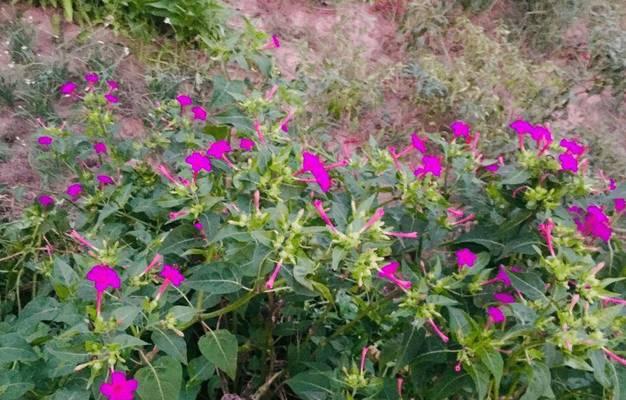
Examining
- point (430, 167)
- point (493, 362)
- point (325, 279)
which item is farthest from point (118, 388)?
point (430, 167)

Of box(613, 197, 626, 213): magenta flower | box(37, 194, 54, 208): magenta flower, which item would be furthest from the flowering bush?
box(37, 194, 54, 208): magenta flower

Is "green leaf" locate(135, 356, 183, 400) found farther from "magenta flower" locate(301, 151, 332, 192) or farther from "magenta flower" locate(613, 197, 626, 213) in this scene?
"magenta flower" locate(613, 197, 626, 213)

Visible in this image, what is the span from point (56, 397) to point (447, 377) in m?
0.83

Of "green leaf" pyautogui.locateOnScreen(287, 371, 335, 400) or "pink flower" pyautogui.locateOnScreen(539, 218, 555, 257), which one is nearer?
"pink flower" pyautogui.locateOnScreen(539, 218, 555, 257)

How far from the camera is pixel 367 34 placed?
4.28m

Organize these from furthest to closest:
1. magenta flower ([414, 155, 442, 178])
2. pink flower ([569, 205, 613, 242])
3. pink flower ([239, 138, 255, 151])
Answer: pink flower ([239, 138, 255, 151]) < magenta flower ([414, 155, 442, 178]) < pink flower ([569, 205, 613, 242])

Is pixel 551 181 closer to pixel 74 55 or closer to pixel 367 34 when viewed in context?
pixel 74 55

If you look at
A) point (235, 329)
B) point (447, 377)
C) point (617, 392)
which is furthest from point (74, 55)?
point (617, 392)

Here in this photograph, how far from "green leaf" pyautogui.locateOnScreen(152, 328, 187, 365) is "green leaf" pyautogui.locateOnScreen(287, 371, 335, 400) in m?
0.40

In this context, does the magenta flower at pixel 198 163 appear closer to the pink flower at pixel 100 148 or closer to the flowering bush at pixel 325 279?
the flowering bush at pixel 325 279

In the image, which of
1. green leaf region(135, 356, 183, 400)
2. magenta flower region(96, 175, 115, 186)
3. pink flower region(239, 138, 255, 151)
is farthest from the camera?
magenta flower region(96, 175, 115, 186)

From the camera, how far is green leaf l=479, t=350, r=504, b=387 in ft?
4.57

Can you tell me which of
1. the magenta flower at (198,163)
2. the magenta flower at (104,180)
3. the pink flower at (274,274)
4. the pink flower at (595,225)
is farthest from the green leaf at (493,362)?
the magenta flower at (104,180)

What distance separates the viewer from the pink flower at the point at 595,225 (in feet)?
4.94
